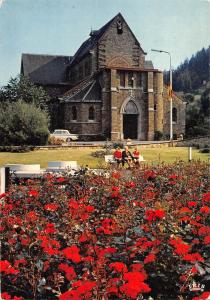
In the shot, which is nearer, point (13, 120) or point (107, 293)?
point (107, 293)

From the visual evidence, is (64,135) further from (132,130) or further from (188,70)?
(188,70)

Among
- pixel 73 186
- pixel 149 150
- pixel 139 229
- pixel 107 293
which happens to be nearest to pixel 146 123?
pixel 149 150

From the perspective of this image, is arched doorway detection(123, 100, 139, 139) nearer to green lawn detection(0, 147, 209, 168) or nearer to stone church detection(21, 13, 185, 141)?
stone church detection(21, 13, 185, 141)

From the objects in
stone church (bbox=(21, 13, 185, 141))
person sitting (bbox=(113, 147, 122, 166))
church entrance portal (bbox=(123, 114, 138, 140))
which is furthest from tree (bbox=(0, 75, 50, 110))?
person sitting (bbox=(113, 147, 122, 166))

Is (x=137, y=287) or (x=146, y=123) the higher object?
(x=146, y=123)

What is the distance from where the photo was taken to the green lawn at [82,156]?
38.4 feet

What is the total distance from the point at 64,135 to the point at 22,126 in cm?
297

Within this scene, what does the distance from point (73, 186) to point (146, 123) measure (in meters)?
5.62

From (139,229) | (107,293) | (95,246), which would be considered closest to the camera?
(107,293)

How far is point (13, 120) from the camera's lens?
12055 millimetres

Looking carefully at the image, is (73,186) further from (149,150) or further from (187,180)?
(149,150)

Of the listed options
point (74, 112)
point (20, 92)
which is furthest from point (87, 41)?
point (74, 112)

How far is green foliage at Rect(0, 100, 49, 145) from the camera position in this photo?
→ 11.5m

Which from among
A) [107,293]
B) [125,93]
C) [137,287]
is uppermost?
[125,93]
